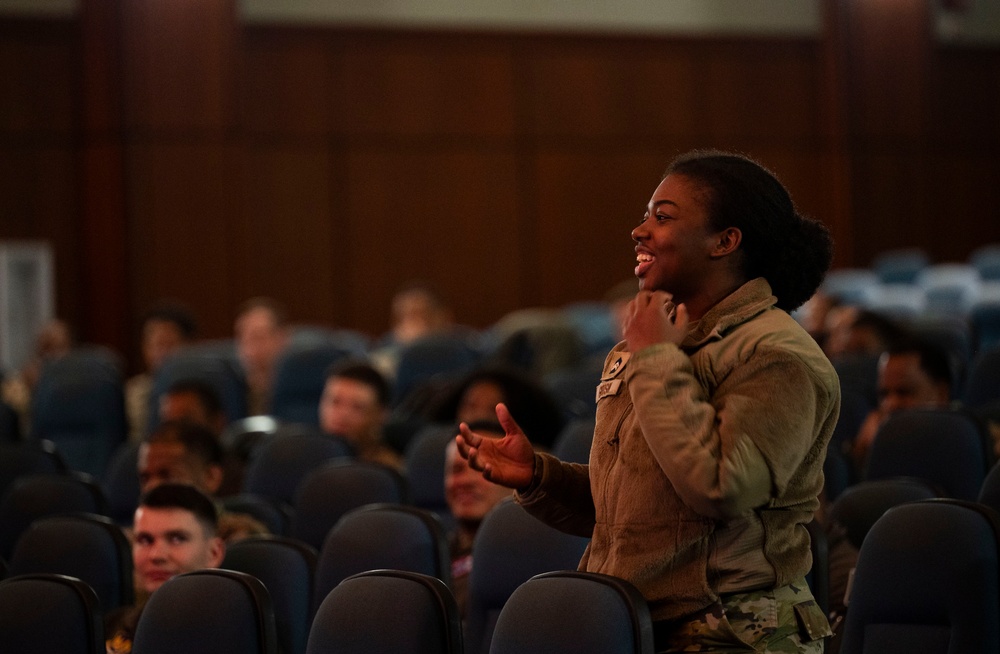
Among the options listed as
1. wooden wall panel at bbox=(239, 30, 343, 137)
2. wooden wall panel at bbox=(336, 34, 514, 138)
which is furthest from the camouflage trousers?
wooden wall panel at bbox=(336, 34, 514, 138)

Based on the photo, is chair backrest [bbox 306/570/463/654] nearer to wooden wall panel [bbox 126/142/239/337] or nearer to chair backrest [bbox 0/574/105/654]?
chair backrest [bbox 0/574/105/654]

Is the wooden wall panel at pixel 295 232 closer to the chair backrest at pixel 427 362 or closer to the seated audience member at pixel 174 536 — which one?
the chair backrest at pixel 427 362

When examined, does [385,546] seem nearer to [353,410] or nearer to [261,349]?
[353,410]

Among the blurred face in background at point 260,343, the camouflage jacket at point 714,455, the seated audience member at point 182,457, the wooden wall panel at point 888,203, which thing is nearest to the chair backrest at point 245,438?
the seated audience member at point 182,457

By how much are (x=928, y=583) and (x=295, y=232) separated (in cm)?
802

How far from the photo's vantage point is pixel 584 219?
10820 millimetres

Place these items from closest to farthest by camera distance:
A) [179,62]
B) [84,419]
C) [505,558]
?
1. [505,558]
2. [84,419]
3. [179,62]

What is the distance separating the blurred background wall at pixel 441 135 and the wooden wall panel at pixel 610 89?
0.02 m

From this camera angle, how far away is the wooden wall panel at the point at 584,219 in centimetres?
1077

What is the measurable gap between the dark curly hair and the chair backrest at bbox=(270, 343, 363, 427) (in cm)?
499

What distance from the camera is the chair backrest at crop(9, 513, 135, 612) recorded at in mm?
3354

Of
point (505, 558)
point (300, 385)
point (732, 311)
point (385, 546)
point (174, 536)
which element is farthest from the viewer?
point (300, 385)

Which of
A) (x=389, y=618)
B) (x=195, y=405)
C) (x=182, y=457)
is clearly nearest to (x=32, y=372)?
(x=195, y=405)

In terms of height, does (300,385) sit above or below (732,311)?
below
